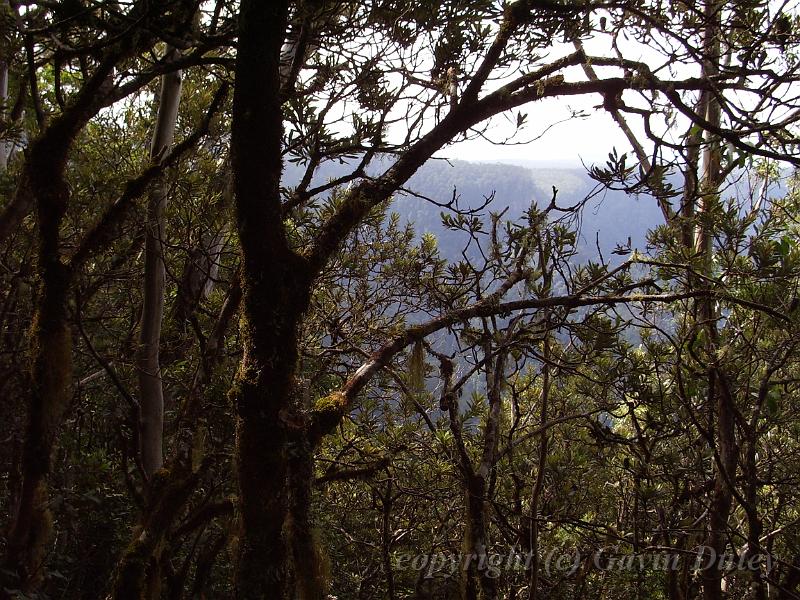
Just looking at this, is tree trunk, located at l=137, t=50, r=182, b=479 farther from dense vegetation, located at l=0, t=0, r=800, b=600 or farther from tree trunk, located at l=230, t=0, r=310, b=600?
tree trunk, located at l=230, t=0, r=310, b=600

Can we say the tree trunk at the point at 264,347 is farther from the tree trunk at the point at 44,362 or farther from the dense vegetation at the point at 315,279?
the tree trunk at the point at 44,362

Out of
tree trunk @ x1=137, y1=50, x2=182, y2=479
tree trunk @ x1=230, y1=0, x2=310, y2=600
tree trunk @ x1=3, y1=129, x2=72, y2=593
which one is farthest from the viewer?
tree trunk @ x1=137, y1=50, x2=182, y2=479

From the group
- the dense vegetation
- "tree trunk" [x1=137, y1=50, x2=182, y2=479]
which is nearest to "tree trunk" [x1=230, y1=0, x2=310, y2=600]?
the dense vegetation

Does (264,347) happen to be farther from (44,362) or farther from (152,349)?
(152,349)

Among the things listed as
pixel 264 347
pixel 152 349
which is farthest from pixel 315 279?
pixel 152 349

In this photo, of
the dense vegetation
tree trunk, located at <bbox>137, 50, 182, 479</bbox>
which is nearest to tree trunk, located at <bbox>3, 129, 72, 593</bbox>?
the dense vegetation

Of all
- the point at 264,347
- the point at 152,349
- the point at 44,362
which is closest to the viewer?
the point at 264,347

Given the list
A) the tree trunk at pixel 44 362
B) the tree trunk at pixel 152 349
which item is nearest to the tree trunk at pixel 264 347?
the tree trunk at pixel 44 362

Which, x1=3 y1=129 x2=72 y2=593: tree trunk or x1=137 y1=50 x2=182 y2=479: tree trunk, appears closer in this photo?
x1=3 y1=129 x2=72 y2=593: tree trunk

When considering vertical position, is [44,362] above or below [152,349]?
below

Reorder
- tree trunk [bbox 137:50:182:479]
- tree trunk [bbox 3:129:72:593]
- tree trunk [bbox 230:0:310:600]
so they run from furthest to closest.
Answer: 1. tree trunk [bbox 137:50:182:479]
2. tree trunk [bbox 3:129:72:593]
3. tree trunk [bbox 230:0:310:600]

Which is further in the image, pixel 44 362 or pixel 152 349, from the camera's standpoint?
pixel 152 349

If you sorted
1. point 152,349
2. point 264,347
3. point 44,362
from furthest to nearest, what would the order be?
point 152,349, point 44,362, point 264,347

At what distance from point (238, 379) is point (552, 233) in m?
2.28
